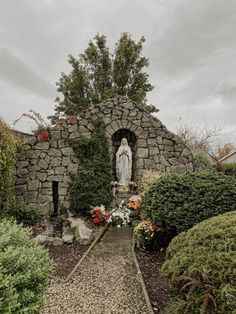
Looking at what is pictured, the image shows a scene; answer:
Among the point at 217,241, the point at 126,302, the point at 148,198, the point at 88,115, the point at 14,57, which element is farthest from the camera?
the point at 14,57

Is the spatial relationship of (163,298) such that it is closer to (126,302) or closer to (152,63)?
(126,302)

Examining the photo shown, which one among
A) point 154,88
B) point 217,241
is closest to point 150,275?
point 217,241

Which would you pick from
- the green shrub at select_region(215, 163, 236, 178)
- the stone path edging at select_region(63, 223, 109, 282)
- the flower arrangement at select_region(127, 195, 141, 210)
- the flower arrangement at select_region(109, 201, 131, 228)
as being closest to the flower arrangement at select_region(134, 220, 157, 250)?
the stone path edging at select_region(63, 223, 109, 282)

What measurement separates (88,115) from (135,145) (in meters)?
1.91

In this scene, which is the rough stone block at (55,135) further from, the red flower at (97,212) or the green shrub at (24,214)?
the red flower at (97,212)

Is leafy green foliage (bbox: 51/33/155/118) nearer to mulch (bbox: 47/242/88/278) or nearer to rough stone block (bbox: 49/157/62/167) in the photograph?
rough stone block (bbox: 49/157/62/167)

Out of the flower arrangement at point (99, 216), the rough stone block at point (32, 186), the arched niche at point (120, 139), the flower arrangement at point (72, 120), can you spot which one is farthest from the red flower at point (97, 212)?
the flower arrangement at point (72, 120)

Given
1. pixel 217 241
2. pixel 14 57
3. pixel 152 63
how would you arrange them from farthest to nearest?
pixel 152 63 < pixel 14 57 < pixel 217 241

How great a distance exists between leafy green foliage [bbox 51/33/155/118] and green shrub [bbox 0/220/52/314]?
50.2 ft

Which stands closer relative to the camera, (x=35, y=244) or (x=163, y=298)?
(x=35, y=244)

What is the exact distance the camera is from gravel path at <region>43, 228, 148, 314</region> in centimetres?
363

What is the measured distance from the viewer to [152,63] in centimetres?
1795

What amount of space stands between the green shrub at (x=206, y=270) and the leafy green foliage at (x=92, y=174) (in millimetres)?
5662

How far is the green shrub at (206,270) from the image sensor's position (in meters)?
2.32
